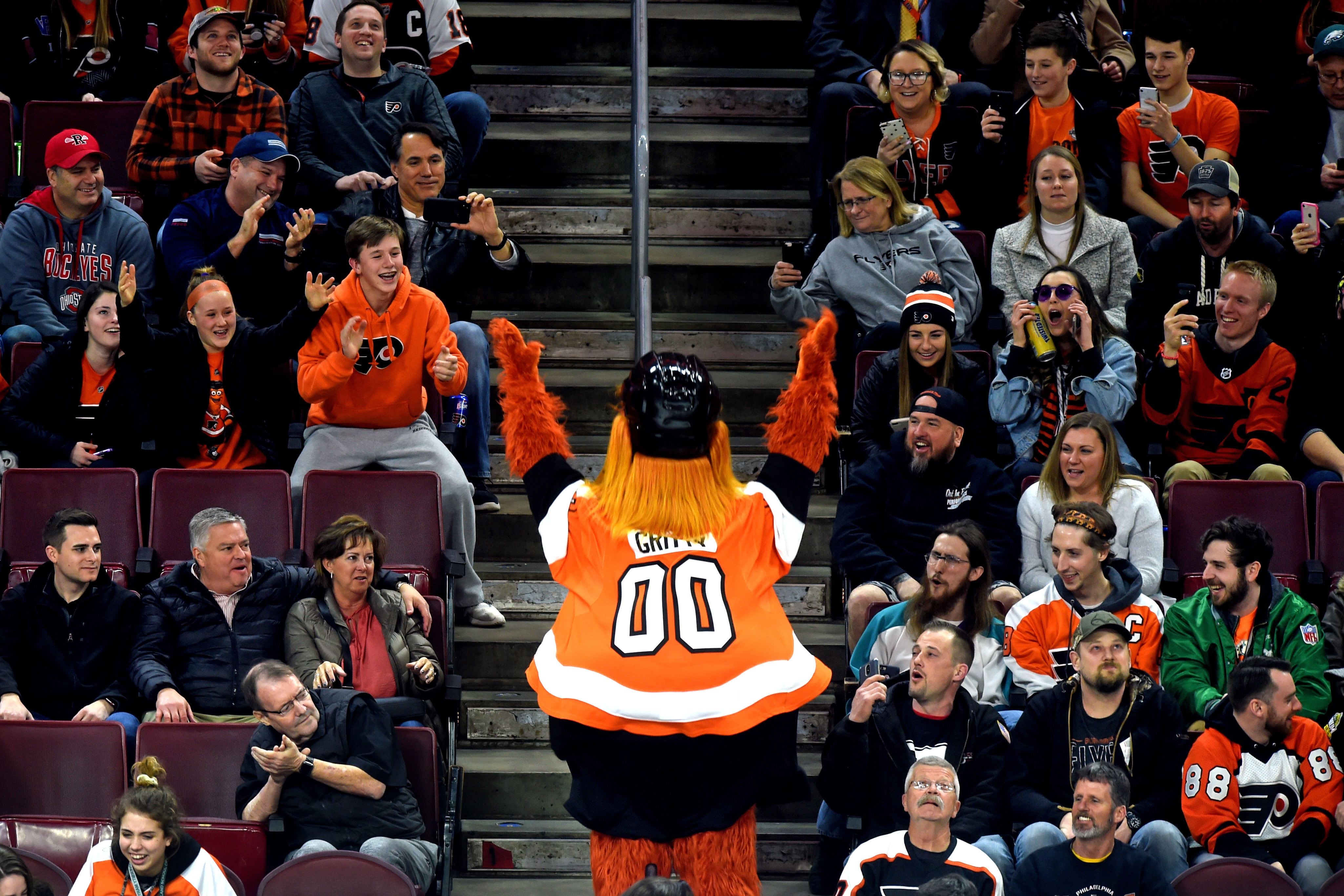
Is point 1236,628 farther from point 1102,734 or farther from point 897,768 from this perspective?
point 897,768

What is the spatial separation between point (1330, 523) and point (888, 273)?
1.92 meters

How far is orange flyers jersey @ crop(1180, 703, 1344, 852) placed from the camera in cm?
501

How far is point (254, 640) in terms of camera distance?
5.44m

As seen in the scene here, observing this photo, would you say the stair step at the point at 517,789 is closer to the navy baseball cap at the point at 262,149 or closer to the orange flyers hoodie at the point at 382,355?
the orange flyers hoodie at the point at 382,355

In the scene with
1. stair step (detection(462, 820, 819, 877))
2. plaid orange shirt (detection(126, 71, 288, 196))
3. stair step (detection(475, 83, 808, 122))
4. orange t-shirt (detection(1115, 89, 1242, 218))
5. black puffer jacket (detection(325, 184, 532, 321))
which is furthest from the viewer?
stair step (detection(475, 83, 808, 122))

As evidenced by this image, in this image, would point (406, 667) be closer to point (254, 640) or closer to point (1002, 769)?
point (254, 640)

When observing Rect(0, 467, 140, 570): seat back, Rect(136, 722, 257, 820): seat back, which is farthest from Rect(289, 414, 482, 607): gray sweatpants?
Rect(136, 722, 257, 820): seat back

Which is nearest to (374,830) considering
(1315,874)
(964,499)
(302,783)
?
(302,783)

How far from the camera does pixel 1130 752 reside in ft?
16.8

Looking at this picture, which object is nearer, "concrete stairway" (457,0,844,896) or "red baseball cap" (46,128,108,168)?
"concrete stairway" (457,0,844,896)

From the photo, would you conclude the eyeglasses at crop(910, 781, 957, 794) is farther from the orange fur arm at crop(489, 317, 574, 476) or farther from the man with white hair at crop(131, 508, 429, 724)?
the man with white hair at crop(131, 508, 429, 724)

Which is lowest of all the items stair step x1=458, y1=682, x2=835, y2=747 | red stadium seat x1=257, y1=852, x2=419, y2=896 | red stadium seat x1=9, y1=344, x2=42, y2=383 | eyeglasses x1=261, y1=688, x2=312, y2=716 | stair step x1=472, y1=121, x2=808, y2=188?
stair step x1=458, y1=682, x2=835, y2=747

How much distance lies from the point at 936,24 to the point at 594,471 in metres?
2.85

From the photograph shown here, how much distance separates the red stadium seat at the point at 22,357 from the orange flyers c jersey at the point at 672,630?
338 centimetres
